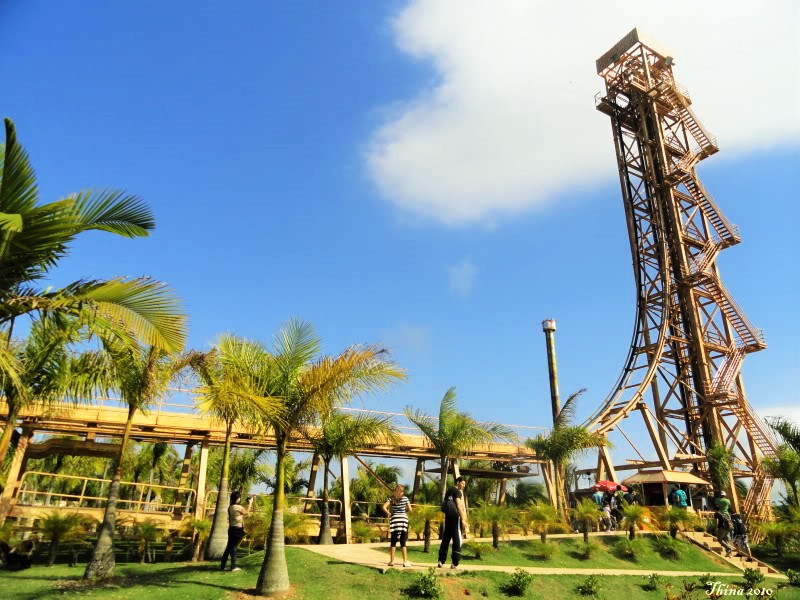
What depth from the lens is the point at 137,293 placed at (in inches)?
253

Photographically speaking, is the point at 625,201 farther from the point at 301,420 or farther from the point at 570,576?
the point at 301,420

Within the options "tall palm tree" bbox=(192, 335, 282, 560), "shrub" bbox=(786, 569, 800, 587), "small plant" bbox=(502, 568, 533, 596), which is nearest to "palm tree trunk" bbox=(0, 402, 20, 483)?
"tall palm tree" bbox=(192, 335, 282, 560)

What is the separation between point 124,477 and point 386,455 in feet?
52.1

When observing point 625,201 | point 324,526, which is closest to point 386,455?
point 324,526

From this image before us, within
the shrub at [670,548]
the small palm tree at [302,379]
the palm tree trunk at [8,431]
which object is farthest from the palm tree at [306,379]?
the shrub at [670,548]

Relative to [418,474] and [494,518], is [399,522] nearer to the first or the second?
[494,518]

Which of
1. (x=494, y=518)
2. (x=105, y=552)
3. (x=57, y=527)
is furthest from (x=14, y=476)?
(x=494, y=518)

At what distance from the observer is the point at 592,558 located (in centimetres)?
1628

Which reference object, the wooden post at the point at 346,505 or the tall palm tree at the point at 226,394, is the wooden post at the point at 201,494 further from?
the wooden post at the point at 346,505

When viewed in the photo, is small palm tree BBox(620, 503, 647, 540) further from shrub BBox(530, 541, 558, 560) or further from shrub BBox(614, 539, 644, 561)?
shrub BBox(530, 541, 558, 560)

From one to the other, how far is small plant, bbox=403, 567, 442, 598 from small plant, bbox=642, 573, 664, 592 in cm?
619

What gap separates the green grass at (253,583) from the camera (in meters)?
10.0

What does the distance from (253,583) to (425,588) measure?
3229 mm

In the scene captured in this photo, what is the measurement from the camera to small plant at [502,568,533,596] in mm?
11875
